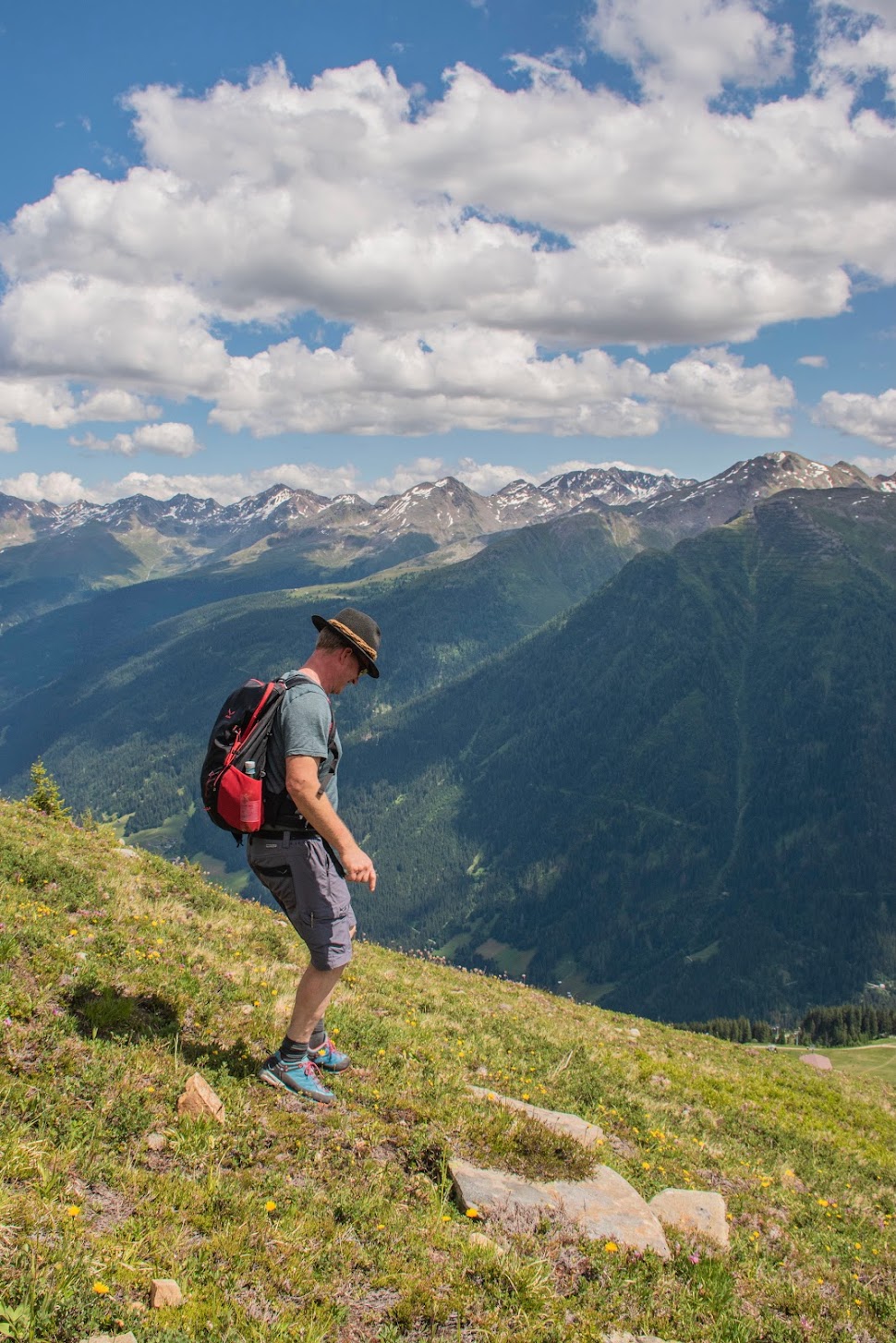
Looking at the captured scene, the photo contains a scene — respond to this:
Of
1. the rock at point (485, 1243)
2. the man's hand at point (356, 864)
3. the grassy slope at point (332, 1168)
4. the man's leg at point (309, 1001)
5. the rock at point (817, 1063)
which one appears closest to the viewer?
the grassy slope at point (332, 1168)

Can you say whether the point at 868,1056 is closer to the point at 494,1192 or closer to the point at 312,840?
the point at 494,1192

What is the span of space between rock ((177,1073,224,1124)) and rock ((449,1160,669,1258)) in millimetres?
2432

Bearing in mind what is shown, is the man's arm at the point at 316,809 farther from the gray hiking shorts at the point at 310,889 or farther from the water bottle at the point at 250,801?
the gray hiking shorts at the point at 310,889

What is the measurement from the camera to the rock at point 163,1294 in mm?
5078

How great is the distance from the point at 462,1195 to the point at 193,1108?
9.05 ft

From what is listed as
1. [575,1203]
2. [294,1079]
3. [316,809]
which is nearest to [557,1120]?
[575,1203]

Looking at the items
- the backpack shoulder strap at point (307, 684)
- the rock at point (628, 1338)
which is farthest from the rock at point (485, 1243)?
the backpack shoulder strap at point (307, 684)

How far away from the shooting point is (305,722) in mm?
8195

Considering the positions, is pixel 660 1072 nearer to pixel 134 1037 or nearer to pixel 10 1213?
pixel 134 1037

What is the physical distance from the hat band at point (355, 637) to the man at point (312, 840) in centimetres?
1

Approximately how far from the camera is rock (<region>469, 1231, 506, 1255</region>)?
660cm

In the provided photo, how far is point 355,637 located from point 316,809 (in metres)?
2.01

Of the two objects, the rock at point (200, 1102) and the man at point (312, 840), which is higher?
the man at point (312, 840)

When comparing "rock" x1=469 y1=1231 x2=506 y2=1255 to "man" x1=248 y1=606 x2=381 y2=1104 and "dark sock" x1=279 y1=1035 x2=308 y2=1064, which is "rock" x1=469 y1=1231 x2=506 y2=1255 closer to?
"man" x1=248 y1=606 x2=381 y2=1104
